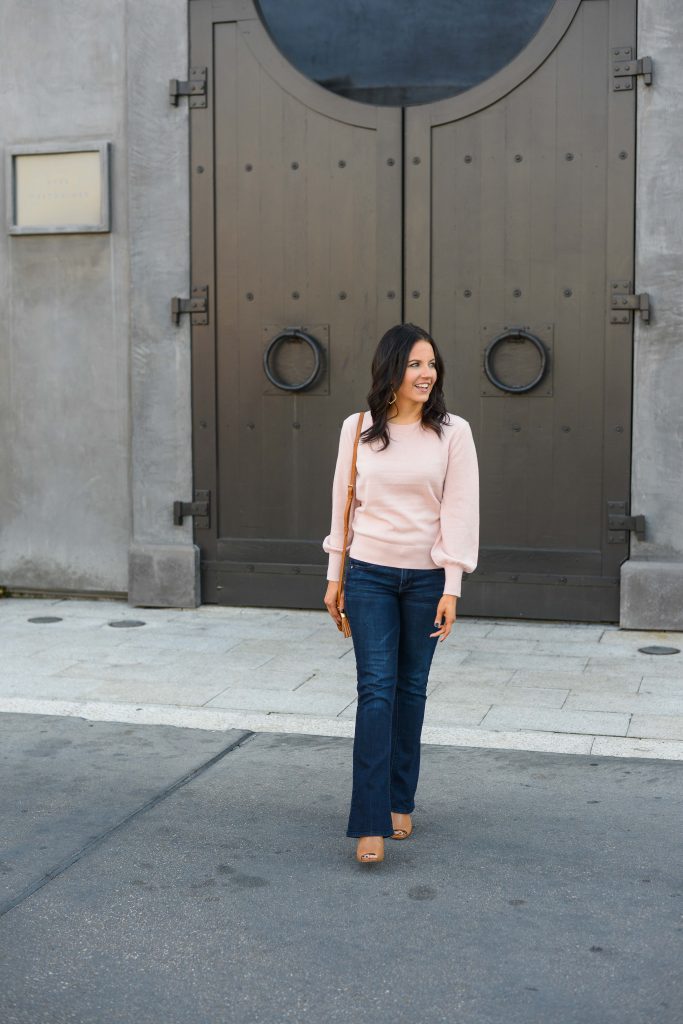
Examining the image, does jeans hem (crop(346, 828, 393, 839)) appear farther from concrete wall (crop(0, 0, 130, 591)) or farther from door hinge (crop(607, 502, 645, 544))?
concrete wall (crop(0, 0, 130, 591))

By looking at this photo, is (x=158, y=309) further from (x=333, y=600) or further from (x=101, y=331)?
(x=333, y=600)

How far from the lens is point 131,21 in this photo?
9062mm

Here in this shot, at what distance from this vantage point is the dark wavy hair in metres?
4.53

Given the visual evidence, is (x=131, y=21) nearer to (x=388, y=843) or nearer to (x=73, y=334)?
(x=73, y=334)

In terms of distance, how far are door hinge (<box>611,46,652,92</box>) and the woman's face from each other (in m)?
4.43

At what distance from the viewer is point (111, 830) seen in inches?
188

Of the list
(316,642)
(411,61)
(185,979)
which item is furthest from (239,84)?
(185,979)

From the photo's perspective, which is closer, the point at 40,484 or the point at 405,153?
the point at 405,153

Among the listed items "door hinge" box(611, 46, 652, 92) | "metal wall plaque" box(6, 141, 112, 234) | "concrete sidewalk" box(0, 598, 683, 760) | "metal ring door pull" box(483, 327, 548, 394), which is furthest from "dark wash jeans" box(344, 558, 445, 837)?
"metal wall plaque" box(6, 141, 112, 234)

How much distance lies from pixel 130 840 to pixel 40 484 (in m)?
5.39

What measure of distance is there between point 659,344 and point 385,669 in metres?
4.49

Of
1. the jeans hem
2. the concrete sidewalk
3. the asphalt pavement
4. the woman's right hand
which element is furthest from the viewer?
the concrete sidewalk

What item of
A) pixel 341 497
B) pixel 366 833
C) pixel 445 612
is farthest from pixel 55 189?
pixel 366 833

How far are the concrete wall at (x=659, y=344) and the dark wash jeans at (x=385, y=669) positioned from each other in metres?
4.01
